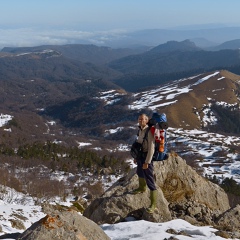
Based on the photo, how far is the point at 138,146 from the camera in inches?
613

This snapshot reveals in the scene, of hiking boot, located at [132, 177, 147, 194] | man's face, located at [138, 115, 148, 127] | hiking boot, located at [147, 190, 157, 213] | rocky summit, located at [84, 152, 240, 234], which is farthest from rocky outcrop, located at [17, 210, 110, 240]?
hiking boot, located at [132, 177, 147, 194]

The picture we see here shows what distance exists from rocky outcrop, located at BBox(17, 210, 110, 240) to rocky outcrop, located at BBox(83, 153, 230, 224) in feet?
15.6

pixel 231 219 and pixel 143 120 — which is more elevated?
pixel 143 120

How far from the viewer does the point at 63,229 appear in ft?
34.1

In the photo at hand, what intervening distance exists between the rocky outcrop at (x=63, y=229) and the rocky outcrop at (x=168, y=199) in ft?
15.6

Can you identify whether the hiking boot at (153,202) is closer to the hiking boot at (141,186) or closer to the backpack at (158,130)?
the hiking boot at (141,186)

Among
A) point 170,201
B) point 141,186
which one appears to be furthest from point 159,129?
point 170,201

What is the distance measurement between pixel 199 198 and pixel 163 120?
27.2 feet

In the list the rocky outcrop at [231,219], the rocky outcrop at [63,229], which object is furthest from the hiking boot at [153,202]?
the rocky outcrop at [63,229]

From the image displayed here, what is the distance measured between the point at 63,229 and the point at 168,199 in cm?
1021

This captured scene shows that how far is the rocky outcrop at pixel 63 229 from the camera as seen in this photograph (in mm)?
10055

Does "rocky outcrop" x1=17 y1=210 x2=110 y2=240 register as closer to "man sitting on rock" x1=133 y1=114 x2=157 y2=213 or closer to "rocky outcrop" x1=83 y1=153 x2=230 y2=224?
"man sitting on rock" x1=133 y1=114 x2=157 y2=213

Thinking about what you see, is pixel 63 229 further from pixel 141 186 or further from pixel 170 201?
pixel 170 201

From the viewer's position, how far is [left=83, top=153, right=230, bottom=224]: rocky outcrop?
55.8ft
